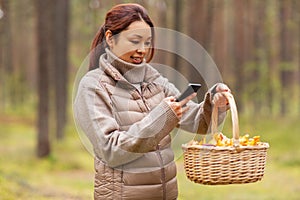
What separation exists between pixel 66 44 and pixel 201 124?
64.7 ft

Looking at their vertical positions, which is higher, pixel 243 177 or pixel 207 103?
pixel 207 103

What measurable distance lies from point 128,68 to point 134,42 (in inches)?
6.1

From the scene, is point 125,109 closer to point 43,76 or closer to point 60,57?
point 43,76

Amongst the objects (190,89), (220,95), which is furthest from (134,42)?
(220,95)

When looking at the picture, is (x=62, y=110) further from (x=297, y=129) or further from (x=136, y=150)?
(x=136, y=150)

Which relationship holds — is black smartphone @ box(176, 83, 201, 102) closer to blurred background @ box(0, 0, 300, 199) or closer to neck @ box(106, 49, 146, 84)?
neck @ box(106, 49, 146, 84)

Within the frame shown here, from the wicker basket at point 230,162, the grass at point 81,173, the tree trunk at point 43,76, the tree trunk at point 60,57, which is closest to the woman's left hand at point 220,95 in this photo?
the wicker basket at point 230,162

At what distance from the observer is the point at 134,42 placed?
3.66 metres

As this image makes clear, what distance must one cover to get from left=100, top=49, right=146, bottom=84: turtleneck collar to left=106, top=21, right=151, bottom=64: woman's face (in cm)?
3

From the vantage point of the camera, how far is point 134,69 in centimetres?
371

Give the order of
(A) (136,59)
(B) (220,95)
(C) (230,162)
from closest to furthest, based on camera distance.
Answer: (C) (230,162), (A) (136,59), (B) (220,95)

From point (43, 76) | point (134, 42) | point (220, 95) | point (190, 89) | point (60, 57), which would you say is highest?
point (134, 42)

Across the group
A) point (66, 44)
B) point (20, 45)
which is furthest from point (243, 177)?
point (20, 45)

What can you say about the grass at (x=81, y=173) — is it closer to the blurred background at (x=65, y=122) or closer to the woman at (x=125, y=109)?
the blurred background at (x=65, y=122)
